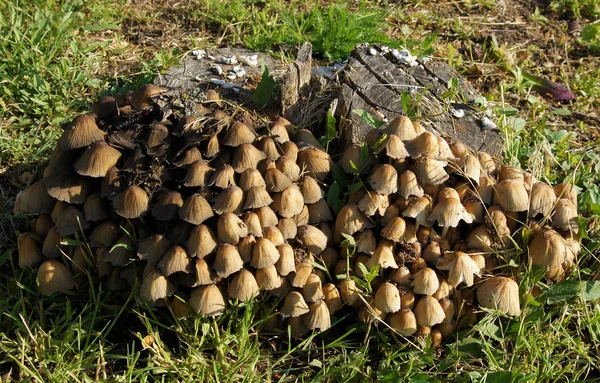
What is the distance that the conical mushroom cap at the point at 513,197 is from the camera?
8.68ft

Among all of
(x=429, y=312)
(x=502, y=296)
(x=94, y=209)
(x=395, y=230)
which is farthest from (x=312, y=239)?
(x=94, y=209)

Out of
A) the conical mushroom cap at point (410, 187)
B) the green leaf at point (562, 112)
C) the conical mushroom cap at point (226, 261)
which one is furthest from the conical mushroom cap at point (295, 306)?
the green leaf at point (562, 112)

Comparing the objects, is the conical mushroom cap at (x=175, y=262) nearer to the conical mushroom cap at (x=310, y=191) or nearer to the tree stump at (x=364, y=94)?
the conical mushroom cap at (x=310, y=191)

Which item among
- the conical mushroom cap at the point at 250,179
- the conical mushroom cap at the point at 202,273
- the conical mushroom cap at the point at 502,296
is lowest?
the conical mushroom cap at the point at 502,296

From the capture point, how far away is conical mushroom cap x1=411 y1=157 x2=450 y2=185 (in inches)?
103

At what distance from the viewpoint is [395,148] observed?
2.61 m

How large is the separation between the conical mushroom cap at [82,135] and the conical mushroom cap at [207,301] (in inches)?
30.9

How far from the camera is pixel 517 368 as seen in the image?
249 centimetres

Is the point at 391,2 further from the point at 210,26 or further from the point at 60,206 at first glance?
the point at 60,206

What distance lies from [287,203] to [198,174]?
15.0 inches

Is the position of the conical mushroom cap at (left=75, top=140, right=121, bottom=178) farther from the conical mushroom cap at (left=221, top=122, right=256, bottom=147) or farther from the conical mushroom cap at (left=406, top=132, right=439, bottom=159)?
the conical mushroom cap at (left=406, top=132, right=439, bottom=159)

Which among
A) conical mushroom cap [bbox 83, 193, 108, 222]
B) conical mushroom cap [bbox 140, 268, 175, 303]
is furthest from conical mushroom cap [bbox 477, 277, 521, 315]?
conical mushroom cap [bbox 83, 193, 108, 222]

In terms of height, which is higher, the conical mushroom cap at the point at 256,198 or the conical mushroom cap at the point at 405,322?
the conical mushroom cap at the point at 256,198

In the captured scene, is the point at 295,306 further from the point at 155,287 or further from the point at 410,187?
the point at 410,187
